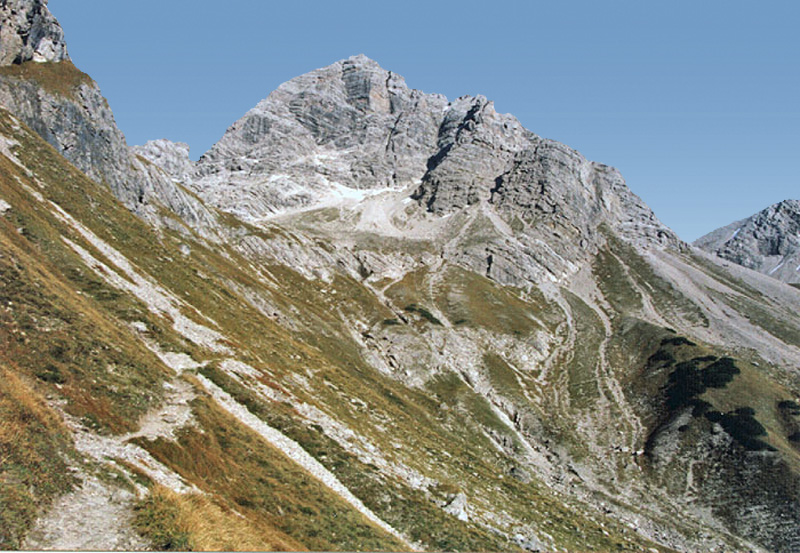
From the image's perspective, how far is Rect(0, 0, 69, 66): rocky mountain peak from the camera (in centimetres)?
9181

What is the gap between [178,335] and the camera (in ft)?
140

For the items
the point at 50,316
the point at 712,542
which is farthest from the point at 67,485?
the point at 712,542

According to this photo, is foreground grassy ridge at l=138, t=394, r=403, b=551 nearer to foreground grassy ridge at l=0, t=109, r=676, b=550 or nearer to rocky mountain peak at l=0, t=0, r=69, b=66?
foreground grassy ridge at l=0, t=109, r=676, b=550

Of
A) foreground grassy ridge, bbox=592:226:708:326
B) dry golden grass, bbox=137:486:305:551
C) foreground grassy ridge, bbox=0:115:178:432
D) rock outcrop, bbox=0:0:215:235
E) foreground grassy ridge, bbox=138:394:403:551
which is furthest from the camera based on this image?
foreground grassy ridge, bbox=592:226:708:326

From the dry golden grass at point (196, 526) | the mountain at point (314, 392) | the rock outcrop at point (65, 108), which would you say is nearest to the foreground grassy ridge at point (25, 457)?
the mountain at point (314, 392)

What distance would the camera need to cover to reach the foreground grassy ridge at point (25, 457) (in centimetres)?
1385

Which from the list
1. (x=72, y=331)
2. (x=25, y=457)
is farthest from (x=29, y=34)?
(x=25, y=457)

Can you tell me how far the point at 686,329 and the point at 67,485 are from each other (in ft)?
507

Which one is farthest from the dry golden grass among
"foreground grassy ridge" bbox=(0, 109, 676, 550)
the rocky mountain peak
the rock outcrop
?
the rocky mountain peak

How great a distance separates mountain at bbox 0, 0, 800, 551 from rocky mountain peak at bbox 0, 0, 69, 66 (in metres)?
0.54

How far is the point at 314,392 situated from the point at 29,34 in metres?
103

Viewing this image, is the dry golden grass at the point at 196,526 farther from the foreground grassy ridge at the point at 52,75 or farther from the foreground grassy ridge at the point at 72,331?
the foreground grassy ridge at the point at 52,75

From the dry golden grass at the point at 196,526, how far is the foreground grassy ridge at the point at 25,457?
10.2 feet

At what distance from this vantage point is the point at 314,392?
161 ft
